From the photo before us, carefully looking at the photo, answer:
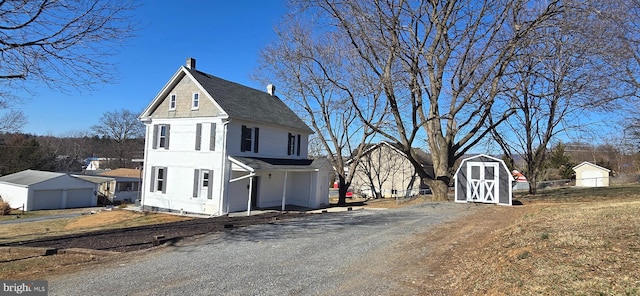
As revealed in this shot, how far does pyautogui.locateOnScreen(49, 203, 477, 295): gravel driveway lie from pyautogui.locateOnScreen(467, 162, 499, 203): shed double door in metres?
11.7

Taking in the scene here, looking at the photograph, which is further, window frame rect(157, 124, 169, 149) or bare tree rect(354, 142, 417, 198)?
bare tree rect(354, 142, 417, 198)

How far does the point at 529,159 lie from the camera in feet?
93.4

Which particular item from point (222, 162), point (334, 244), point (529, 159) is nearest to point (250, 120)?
point (222, 162)

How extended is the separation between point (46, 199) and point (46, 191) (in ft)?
2.81

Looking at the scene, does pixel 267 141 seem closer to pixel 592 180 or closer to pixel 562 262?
pixel 562 262

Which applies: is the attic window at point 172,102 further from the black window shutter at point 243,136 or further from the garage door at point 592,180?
the garage door at point 592,180

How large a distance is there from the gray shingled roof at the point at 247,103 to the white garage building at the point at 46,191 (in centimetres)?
2578

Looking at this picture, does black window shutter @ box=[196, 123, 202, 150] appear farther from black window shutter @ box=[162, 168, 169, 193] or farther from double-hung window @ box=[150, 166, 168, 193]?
double-hung window @ box=[150, 166, 168, 193]

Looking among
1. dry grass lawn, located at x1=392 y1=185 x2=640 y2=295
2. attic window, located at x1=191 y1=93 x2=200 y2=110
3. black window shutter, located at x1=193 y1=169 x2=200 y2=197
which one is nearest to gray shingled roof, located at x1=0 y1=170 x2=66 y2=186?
black window shutter, located at x1=193 y1=169 x2=200 y2=197

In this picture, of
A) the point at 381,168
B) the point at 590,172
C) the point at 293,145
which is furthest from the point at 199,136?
the point at 590,172

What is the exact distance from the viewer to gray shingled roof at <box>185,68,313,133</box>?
73.2 ft

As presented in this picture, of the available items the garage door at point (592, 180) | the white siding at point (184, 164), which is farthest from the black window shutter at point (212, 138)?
the garage door at point (592, 180)

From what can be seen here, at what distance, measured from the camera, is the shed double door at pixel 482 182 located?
20672mm

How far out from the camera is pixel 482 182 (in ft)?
68.8
